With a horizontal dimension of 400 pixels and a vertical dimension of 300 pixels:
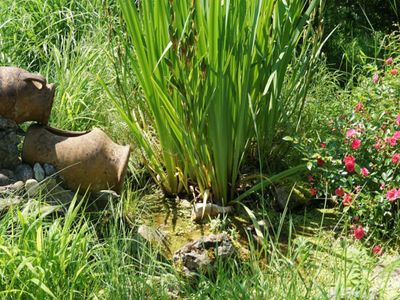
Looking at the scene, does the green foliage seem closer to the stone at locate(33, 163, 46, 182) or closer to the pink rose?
the pink rose

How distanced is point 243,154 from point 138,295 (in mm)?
1307

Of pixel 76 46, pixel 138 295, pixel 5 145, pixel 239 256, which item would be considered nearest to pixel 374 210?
pixel 239 256

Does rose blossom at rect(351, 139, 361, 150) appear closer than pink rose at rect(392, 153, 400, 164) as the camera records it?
No

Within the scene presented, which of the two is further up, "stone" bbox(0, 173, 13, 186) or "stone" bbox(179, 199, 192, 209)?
"stone" bbox(0, 173, 13, 186)

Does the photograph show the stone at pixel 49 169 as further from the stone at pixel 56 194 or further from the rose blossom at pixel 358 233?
the rose blossom at pixel 358 233

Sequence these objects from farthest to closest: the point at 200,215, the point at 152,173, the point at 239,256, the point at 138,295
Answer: the point at 152,173
the point at 200,215
the point at 239,256
the point at 138,295

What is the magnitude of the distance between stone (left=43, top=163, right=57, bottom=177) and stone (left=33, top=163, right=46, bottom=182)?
2 cm

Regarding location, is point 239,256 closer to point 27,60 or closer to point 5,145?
point 5,145

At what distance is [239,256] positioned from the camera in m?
3.38

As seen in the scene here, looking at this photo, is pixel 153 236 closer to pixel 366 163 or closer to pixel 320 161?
pixel 320 161

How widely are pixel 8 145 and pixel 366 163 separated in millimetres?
1858

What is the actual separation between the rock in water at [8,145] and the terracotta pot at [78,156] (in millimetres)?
61

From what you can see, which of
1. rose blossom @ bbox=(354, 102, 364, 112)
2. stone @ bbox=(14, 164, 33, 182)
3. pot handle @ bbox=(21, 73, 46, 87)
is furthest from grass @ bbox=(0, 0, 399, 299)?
pot handle @ bbox=(21, 73, 46, 87)

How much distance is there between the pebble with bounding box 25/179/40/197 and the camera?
338cm
